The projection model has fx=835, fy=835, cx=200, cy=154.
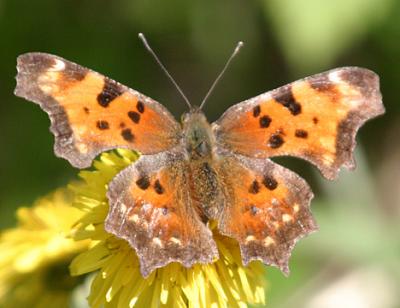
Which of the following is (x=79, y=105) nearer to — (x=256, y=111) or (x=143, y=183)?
(x=143, y=183)

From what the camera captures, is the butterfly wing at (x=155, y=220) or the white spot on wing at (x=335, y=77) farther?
the white spot on wing at (x=335, y=77)

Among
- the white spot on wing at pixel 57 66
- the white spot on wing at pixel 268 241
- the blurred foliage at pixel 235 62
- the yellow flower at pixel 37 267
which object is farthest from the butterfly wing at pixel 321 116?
the blurred foliage at pixel 235 62

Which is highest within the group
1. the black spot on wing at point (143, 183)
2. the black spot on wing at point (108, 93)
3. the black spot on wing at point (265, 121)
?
the black spot on wing at point (108, 93)

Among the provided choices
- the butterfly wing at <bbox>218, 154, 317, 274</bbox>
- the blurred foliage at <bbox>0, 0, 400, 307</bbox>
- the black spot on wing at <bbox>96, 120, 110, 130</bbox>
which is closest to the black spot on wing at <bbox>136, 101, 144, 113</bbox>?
the black spot on wing at <bbox>96, 120, 110, 130</bbox>

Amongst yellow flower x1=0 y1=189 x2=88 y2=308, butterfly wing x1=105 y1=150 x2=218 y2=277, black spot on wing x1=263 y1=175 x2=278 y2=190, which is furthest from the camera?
yellow flower x1=0 y1=189 x2=88 y2=308

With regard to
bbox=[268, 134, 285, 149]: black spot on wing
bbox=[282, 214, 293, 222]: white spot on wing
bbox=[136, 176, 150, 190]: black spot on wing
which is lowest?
bbox=[282, 214, 293, 222]: white spot on wing

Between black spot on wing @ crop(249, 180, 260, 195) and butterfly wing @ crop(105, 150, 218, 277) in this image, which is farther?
black spot on wing @ crop(249, 180, 260, 195)

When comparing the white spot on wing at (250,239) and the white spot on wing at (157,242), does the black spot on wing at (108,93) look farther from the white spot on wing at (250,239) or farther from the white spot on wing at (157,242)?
the white spot on wing at (250,239)

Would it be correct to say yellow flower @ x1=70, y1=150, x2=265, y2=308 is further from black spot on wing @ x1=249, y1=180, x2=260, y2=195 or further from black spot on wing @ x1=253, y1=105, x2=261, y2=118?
black spot on wing @ x1=253, y1=105, x2=261, y2=118
